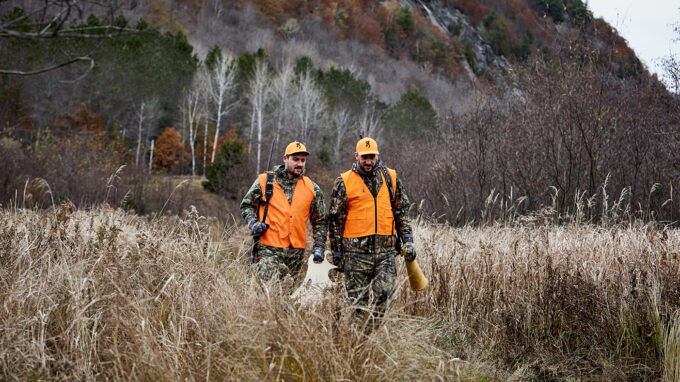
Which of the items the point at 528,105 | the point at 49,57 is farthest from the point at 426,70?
the point at 528,105

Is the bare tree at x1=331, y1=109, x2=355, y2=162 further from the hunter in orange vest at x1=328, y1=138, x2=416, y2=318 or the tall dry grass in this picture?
the hunter in orange vest at x1=328, y1=138, x2=416, y2=318

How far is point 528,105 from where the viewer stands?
37.7ft

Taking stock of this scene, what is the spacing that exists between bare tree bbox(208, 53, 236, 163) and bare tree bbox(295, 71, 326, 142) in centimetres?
468

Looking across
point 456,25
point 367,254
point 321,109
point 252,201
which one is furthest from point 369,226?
point 456,25

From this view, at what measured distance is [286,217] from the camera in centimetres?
480

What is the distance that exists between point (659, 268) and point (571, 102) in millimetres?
5993

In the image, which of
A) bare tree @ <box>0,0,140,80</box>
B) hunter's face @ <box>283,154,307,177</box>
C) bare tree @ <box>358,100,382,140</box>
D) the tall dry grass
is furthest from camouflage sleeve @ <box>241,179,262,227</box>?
bare tree @ <box>358,100,382,140</box>

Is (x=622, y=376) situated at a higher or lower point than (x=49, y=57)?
lower

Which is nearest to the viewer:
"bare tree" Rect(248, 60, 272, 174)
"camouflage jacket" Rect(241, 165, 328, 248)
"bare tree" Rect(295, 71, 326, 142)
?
"camouflage jacket" Rect(241, 165, 328, 248)

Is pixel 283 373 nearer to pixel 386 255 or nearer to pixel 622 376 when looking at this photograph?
pixel 386 255

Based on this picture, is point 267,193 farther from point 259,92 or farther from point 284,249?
point 259,92

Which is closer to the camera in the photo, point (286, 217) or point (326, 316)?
point (326, 316)

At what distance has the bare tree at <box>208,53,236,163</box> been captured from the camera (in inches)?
1415

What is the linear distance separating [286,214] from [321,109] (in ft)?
109
